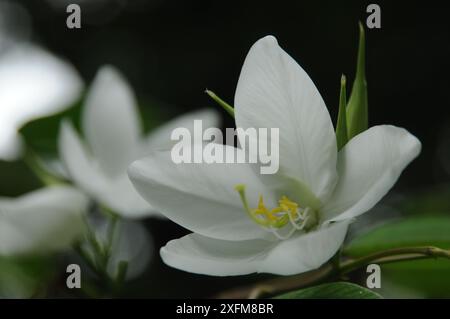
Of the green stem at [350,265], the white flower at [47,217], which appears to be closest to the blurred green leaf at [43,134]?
the white flower at [47,217]

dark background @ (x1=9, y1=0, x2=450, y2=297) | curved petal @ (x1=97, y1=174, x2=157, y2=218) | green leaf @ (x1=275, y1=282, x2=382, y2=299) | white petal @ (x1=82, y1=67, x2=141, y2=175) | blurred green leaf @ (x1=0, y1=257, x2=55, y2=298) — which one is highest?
dark background @ (x1=9, y1=0, x2=450, y2=297)

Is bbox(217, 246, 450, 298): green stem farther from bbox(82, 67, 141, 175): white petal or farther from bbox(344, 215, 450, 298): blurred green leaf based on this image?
bbox(82, 67, 141, 175): white petal

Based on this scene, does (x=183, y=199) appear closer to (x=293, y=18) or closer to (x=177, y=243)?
(x=177, y=243)

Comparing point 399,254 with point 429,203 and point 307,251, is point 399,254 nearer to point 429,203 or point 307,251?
point 307,251

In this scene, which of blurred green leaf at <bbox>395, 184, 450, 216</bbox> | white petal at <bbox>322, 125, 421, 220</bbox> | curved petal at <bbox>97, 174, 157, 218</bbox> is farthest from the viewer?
blurred green leaf at <bbox>395, 184, 450, 216</bbox>

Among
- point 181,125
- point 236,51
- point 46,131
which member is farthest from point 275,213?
point 236,51

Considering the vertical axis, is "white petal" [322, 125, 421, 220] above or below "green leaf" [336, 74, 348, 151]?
below

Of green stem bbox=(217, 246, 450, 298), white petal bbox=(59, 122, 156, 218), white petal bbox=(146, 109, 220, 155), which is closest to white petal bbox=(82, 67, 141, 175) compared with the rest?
white petal bbox=(146, 109, 220, 155)
